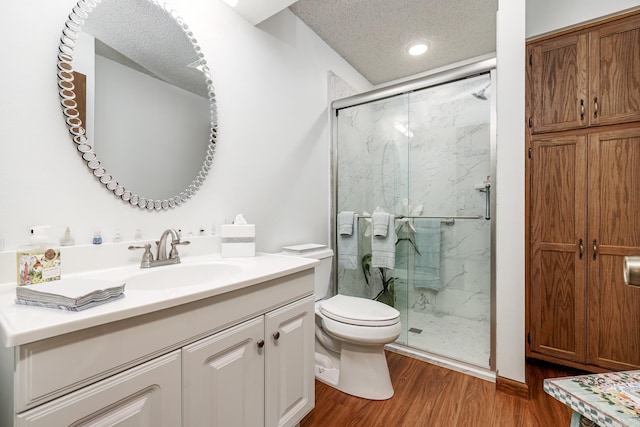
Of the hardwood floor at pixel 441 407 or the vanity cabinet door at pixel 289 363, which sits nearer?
the vanity cabinet door at pixel 289 363

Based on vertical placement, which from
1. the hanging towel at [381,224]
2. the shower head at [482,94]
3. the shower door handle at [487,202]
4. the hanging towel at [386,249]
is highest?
the shower head at [482,94]

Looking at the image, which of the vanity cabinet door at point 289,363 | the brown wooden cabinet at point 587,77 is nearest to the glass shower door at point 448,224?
the brown wooden cabinet at point 587,77

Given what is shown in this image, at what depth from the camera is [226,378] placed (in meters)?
0.95

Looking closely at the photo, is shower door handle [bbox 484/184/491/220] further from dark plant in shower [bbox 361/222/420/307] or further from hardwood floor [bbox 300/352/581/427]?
hardwood floor [bbox 300/352/581/427]

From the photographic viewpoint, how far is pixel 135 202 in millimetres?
1205

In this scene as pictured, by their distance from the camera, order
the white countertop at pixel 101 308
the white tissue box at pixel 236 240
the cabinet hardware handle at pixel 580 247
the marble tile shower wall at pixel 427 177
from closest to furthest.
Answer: the white countertop at pixel 101 308, the white tissue box at pixel 236 240, the cabinet hardware handle at pixel 580 247, the marble tile shower wall at pixel 427 177

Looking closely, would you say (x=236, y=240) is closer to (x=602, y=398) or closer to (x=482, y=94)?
(x=602, y=398)

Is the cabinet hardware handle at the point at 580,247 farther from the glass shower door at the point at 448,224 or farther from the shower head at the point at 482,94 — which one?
the shower head at the point at 482,94

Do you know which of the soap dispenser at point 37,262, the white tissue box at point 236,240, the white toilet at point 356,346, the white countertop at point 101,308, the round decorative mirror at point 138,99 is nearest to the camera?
the white countertop at point 101,308

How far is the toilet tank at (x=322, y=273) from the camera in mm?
2041

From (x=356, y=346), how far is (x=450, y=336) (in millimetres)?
989

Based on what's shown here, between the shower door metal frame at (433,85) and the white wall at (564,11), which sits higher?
the white wall at (564,11)

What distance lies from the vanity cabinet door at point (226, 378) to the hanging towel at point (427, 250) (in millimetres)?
1583

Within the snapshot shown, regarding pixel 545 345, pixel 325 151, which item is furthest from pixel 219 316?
pixel 545 345
